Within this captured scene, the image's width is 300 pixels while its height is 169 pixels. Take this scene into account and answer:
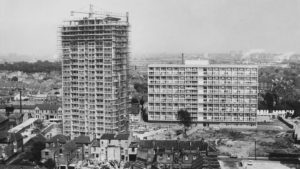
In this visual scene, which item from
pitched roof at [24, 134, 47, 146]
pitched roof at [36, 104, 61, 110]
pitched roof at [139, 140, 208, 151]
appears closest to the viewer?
pitched roof at [139, 140, 208, 151]

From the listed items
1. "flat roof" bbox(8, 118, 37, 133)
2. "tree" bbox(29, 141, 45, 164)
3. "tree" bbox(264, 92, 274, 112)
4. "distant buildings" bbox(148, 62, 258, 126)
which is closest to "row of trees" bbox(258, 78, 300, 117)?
"tree" bbox(264, 92, 274, 112)

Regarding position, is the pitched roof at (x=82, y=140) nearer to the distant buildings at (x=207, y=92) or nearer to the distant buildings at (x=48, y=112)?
the distant buildings at (x=207, y=92)

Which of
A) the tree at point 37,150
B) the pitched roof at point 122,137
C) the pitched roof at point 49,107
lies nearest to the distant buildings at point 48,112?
the pitched roof at point 49,107

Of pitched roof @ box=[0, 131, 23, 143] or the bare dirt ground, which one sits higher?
pitched roof @ box=[0, 131, 23, 143]

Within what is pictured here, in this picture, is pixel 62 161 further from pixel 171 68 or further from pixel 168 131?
pixel 171 68

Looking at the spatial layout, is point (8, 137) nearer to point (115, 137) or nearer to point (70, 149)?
point (70, 149)

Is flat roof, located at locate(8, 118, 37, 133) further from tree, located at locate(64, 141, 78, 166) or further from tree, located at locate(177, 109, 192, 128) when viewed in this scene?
tree, located at locate(177, 109, 192, 128)

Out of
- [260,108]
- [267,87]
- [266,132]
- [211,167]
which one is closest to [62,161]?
[211,167]
